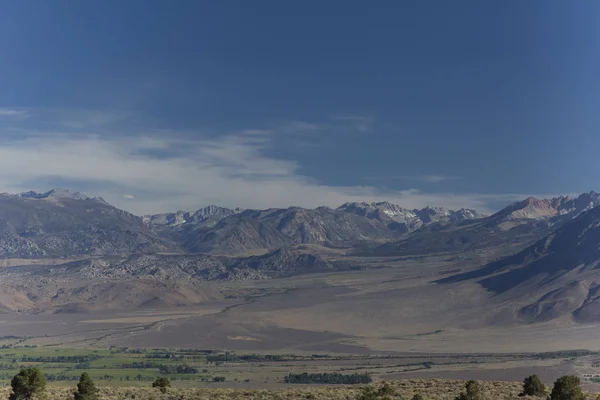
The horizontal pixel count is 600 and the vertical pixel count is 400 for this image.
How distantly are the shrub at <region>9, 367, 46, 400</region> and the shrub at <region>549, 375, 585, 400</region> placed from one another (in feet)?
103

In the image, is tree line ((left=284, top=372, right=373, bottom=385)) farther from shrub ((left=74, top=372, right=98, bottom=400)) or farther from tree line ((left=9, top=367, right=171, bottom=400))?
tree line ((left=9, top=367, right=171, bottom=400))

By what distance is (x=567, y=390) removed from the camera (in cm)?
3800

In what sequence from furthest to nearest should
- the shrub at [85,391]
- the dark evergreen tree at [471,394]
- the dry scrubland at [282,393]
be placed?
the dry scrubland at [282,393] → the dark evergreen tree at [471,394] → the shrub at [85,391]

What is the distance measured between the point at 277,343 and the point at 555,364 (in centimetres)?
8461

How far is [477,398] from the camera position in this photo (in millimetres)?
38000

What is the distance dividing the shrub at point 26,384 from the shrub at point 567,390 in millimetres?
31364

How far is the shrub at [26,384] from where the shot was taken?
37406 mm

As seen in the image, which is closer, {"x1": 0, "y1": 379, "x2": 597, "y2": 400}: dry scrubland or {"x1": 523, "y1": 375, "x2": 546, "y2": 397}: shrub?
{"x1": 0, "y1": 379, "x2": 597, "y2": 400}: dry scrubland

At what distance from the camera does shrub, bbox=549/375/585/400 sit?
37.9 metres

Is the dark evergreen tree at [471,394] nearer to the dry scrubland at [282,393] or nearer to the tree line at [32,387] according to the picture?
the dry scrubland at [282,393]

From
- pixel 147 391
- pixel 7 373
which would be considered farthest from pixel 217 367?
pixel 147 391

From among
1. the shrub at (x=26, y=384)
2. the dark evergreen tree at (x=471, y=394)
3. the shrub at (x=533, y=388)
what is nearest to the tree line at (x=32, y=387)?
the shrub at (x=26, y=384)

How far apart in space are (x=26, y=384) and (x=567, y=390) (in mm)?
32533

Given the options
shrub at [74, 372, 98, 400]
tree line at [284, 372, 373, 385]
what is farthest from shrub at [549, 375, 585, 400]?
tree line at [284, 372, 373, 385]
